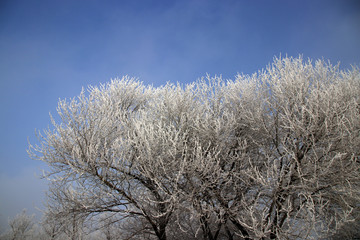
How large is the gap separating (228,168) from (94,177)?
17.7ft

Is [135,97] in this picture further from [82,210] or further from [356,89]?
[356,89]

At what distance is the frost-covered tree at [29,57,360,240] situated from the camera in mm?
6680

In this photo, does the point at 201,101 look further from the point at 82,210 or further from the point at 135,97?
the point at 82,210

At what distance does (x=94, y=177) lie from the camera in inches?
307

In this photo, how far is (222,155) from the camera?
749 centimetres

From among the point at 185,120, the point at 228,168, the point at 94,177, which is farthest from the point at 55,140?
the point at 228,168

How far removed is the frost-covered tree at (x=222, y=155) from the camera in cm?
668

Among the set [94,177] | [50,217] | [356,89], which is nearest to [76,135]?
[94,177]

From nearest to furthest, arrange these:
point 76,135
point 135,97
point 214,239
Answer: point 76,135 < point 214,239 < point 135,97

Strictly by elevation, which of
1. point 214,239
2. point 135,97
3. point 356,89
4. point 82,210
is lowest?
point 214,239

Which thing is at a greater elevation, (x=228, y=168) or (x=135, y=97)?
(x=135, y=97)

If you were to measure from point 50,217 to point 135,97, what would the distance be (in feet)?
21.8

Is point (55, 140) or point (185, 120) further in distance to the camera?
point (185, 120)

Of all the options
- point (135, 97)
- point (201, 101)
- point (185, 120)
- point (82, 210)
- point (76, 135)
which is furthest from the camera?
point (135, 97)
